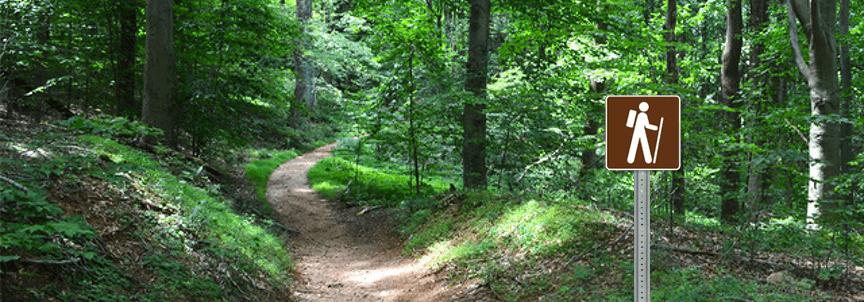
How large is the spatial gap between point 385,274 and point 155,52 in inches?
255

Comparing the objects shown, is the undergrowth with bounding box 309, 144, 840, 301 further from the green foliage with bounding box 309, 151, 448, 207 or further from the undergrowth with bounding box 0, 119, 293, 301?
the undergrowth with bounding box 0, 119, 293, 301

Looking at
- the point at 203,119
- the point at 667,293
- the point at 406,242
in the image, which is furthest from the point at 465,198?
→ the point at 203,119

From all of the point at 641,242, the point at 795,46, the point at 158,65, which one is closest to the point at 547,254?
the point at 641,242

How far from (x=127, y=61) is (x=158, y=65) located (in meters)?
2.41

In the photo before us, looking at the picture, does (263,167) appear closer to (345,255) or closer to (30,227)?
(345,255)

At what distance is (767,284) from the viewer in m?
5.18

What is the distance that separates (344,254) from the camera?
1005 cm

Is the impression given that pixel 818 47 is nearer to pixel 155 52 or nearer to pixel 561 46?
pixel 561 46

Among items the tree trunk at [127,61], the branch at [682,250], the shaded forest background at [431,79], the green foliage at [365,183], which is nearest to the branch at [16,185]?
the shaded forest background at [431,79]

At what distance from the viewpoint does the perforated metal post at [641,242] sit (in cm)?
285

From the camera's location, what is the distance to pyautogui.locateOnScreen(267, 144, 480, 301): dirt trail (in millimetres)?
7441

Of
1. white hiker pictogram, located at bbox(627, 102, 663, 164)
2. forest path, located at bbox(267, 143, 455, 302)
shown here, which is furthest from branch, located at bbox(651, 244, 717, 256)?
white hiker pictogram, located at bbox(627, 102, 663, 164)

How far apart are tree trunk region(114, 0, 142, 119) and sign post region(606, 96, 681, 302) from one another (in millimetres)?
11477

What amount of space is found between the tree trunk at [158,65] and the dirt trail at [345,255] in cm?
355
